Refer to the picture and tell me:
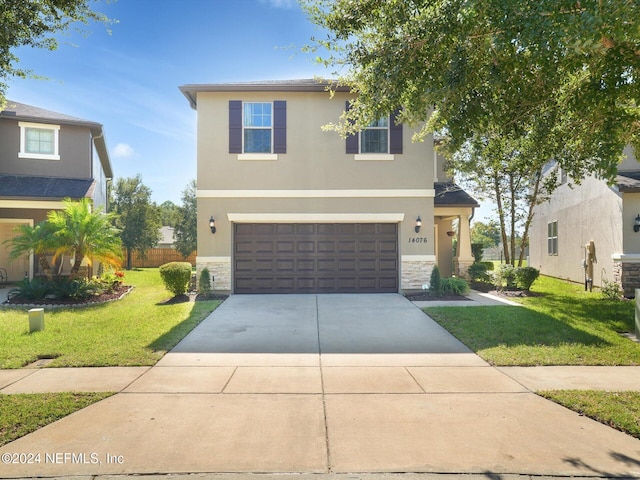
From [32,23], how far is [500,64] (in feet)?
24.6

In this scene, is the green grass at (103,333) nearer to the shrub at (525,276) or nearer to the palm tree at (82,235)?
the palm tree at (82,235)

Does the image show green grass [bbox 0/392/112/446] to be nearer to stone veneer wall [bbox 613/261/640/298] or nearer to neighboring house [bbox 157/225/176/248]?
stone veneer wall [bbox 613/261/640/298]

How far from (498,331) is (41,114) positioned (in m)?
17.7

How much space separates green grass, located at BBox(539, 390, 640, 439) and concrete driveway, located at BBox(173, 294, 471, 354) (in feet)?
6.95

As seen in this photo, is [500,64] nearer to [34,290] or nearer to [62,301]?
[62,301]

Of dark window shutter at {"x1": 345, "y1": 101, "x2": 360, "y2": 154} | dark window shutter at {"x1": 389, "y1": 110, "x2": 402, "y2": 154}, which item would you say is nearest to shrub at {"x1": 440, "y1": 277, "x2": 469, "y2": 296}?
dark window shutter at {"x1": 389, "y1": 110, "x2": 402, "y2": 154}

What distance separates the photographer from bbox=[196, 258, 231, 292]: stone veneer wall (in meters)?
12.5

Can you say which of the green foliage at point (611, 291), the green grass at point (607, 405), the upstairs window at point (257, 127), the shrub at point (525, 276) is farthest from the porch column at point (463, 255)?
the green grass at point (607, 405)

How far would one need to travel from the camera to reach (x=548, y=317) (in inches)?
361

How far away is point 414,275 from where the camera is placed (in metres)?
12.7

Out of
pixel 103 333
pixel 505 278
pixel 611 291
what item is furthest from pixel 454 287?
pixel 103 333

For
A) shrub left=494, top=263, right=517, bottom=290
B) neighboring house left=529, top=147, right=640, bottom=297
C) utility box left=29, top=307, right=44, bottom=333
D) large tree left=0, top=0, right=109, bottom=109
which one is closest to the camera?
large tree left=0, top=0, right=109, bottom=109

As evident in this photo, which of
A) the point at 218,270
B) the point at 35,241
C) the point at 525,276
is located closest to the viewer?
the point at 35,241

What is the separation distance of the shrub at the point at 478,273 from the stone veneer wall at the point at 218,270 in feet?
30.0
